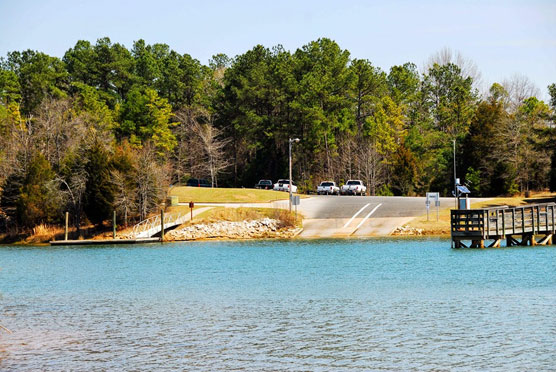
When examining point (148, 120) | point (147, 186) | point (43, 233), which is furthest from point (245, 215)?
point (148, 120)

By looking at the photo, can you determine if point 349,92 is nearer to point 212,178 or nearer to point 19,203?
point 212,178

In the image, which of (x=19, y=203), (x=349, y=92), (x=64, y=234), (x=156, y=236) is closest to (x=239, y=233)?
(x=156, y=236)

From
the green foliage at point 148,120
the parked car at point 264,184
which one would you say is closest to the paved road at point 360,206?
the parked car at point 264,184

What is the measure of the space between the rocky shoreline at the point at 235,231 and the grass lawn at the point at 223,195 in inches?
463

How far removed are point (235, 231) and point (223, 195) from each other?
16.1 m

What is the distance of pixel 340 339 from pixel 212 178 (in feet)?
338

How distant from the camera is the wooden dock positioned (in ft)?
192

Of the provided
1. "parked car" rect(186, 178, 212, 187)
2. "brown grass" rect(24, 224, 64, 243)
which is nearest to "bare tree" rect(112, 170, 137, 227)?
"brown grass" rect(24, 224, 64, 243)

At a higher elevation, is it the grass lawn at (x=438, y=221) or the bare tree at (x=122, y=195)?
the bare tree at (x=122, y=195)

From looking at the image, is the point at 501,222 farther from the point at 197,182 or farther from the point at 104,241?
the point at 197,182

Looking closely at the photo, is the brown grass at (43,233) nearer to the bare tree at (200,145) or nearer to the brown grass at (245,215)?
the brown grass at (245,215)

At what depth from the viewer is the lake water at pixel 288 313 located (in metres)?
23.4

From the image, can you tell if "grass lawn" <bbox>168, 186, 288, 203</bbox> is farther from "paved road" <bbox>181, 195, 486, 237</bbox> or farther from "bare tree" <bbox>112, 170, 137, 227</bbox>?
"bare tree" <bbox>112, 170, 137, 227</bbox>

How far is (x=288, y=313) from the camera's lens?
3212 centimetres
